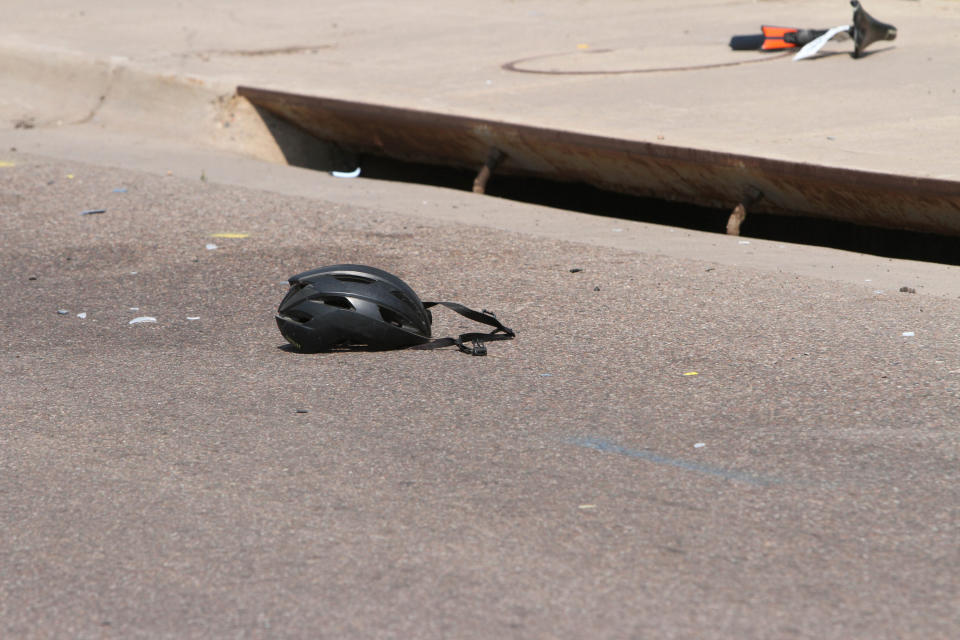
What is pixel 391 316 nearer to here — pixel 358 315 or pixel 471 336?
pixel 358 315

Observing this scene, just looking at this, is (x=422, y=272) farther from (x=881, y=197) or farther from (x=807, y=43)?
(x=807, y=43)

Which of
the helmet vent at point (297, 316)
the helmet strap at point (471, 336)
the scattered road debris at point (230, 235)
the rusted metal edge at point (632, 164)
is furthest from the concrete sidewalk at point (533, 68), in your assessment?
the helmet vent at point (297, 316)

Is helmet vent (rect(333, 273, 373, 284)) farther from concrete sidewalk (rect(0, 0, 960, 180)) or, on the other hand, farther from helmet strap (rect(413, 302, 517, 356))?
concrete sidewalk (rect(0, 0, 960, 180))

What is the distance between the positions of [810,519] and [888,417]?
3.52ft

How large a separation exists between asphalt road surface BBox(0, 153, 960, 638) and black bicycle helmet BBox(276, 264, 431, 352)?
0.36 ft

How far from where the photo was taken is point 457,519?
13.5 feet

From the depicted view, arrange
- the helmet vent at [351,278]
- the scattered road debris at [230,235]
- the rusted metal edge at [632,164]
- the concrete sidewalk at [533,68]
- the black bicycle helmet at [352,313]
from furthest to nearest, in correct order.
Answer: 1. the concrete sidewalk at [533,68]
2. the scattered road debris at [230,235]
3. the rusted metal edge at [632,164]
4. the helmet vent at [351,278]
5. the black bicycle helmet at [352,313]

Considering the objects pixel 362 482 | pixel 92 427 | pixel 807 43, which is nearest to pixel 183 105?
pixel 807 43

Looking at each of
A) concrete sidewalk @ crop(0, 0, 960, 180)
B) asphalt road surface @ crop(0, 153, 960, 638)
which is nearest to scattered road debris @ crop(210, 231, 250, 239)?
asphalt road surface @ crop(0, 153, 960, 638)

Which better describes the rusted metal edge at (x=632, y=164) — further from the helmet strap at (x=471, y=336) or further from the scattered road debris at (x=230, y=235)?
the helmet strap at (x=471, y=336)

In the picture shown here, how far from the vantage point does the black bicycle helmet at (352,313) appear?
19.7 ft

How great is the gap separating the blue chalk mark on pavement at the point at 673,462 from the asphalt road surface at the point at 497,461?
12 millimetres

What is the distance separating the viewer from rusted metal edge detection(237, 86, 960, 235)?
310 inches

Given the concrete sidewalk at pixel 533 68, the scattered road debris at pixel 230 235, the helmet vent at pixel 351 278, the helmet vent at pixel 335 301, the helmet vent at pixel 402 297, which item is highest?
the concrete sidewalk at pixel 533 68
